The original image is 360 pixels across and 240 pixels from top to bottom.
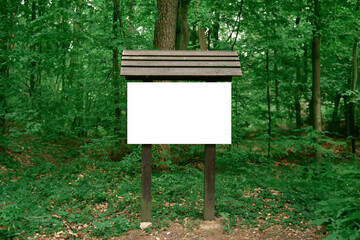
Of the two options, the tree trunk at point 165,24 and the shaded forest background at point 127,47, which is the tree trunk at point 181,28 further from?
the tree trunk at point 165,24

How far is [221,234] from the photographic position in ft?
15.1

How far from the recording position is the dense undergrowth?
14.5 feet

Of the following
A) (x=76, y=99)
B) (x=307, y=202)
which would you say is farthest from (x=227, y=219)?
(x=76, y=99)

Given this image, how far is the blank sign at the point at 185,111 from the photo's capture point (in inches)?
191

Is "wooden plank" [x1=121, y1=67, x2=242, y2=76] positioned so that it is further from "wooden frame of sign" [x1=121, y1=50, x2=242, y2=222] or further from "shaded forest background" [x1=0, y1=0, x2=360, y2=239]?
"shaded forest background" [x1=0, y1=0, x2=360, y2=239]

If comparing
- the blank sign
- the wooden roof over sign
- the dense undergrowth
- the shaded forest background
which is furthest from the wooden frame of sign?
the shaded forest background

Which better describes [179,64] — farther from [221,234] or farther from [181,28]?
[181,28]

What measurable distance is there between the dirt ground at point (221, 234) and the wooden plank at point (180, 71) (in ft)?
8.61

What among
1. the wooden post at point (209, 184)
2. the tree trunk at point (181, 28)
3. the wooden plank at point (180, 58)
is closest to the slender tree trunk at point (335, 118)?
the tree trunk at point (181, 28)

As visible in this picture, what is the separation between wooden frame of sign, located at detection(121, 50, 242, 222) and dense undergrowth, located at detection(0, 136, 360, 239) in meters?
0.48

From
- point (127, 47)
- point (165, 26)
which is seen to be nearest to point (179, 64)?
point (165, 26)

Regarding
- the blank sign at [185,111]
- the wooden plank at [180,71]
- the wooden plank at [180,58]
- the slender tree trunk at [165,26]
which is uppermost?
the slender tree trunk at [165,26]

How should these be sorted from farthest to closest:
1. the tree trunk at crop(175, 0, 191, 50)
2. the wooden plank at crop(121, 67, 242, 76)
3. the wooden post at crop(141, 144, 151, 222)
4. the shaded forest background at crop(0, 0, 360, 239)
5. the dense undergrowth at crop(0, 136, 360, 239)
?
the tree trunk at crop(175, 0, 191, 50), the shaded forest background at crop(0, 0, 360, 239), the wooden post at crop(141, 144, 151, 222), the wooden plank at crop(121, 67, 242, 76), the dense undergrowth at crop(0, 136, 360, 239)

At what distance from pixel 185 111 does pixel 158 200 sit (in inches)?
85.7
